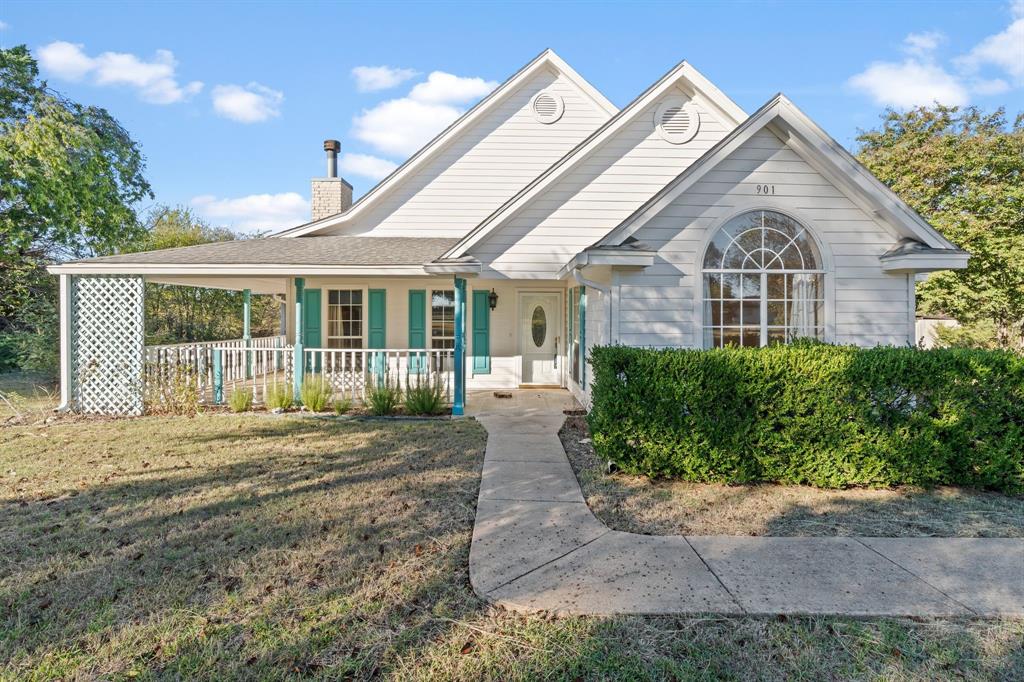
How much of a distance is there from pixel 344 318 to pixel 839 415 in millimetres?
10608

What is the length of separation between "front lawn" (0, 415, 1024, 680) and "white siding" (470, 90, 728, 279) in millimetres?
5685

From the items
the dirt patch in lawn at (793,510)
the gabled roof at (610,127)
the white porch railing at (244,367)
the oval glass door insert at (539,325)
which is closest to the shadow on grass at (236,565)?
the dirt patch in lawn at (793,510)

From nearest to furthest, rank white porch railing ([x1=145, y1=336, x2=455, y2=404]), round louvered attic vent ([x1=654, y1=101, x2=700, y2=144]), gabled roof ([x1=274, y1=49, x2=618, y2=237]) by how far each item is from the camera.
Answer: white porch railing ([x1=145, y1=336, x2=455, y2=404])
round louvered attic vent ([x1=654, y1=101, x2=700, y2=144])
gabled roof ([x1=274, y1=49, x2=618, y2=237])

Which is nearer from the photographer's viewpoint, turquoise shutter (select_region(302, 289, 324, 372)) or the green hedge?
the green hedge

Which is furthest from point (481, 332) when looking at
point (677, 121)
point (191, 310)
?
point (191, 310)

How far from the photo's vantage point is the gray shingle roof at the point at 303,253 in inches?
389

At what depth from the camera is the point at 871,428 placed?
5.56m

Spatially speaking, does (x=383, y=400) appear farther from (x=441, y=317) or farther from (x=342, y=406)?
(x=441, y=317)

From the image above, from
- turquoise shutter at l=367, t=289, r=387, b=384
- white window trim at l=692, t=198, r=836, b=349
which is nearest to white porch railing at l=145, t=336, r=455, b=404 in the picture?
turquoise shutter at l=367, t=289, r=387, b=384

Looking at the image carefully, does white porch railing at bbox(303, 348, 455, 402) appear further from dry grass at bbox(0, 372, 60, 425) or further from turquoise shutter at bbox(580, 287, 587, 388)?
dry grass at bbox(0, 372, 60, 425)

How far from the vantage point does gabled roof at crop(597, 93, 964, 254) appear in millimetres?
7312

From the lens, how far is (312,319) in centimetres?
1302

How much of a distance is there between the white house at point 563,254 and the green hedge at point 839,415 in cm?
223

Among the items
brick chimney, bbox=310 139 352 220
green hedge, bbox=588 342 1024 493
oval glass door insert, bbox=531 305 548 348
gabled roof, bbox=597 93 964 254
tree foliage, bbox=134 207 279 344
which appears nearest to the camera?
green hedge, bbox=588 342 1024 493
